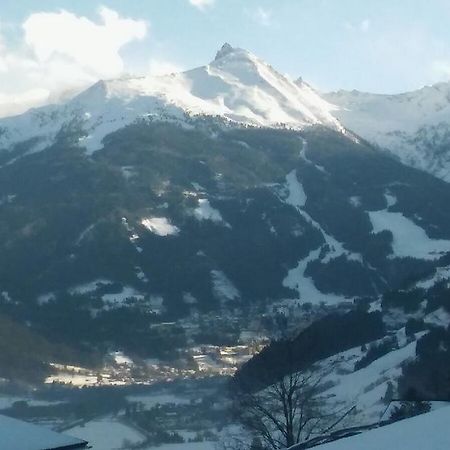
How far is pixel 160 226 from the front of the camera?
122938mm

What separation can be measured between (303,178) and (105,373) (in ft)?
310

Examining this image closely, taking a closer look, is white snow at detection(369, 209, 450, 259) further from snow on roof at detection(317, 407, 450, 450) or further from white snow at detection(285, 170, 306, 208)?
snow on roof at detection(317, 407, 450, 450)

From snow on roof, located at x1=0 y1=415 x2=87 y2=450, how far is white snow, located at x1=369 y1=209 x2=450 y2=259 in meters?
108

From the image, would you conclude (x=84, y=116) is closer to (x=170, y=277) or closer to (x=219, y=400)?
(x=170, y=277)

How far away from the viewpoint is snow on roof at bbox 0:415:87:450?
15188mm

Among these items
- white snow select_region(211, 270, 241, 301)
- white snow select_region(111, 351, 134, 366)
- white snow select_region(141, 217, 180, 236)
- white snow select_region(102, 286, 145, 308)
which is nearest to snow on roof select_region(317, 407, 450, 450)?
white snow select_region(111, 351, 134, 366)

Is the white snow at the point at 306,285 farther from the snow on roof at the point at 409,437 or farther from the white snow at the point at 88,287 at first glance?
the snow on roof at the point at 409,437

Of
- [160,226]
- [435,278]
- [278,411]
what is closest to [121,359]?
[435,278]

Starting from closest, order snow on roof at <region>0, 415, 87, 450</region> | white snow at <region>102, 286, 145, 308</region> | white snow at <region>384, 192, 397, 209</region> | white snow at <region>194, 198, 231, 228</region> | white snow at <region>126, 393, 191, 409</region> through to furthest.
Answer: snow on roof at <region>0, 415, 87, 450</region>, white snow at <region>126, 393, 191, 409</region>, white snow at <region>102, 286, 145, 308</region>, white snow at <region>194, 198, 231, 228</region>, white snow at <region>384, 192, 397, 209</region>

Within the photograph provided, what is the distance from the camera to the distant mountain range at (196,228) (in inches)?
3762

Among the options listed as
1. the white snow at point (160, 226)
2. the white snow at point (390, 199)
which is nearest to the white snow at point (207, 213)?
the white snow at point (160, 226)

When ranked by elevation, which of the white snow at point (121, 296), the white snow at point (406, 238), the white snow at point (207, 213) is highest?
the white snow at point (207, 213)

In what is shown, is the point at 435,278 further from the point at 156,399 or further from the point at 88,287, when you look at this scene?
the point at 88,287

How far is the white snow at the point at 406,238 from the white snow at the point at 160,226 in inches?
1250
